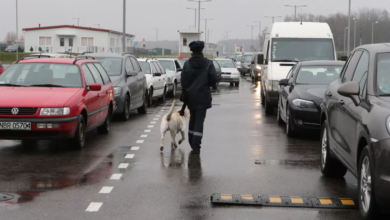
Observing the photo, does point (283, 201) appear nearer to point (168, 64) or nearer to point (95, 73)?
point (95, 73)

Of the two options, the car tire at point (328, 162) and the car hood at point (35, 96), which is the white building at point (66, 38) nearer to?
the car hood at point (35, 96)

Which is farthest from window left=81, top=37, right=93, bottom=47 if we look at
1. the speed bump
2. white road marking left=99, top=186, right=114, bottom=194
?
the speed bump

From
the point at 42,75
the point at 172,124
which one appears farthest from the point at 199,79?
the point at 42,75

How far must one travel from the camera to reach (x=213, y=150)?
35.8 ft

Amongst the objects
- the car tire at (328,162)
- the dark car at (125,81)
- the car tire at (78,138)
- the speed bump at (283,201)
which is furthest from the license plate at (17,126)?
the dark car at (125,81)

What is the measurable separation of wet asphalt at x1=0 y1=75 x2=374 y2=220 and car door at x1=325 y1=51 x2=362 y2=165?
1.79 feet

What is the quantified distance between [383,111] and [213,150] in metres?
5.42

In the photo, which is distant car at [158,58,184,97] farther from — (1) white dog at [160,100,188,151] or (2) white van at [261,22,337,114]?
(1) white dog at [160,100,188,151]

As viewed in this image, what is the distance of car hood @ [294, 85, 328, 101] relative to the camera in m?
12.7

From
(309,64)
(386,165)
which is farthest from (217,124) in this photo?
(386,165)

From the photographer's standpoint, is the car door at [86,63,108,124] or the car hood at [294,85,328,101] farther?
the car hood at [294,85,328,101]

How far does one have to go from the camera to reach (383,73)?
6.63 metres

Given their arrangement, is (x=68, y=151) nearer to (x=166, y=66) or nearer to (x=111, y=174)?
(x=111, y=174)

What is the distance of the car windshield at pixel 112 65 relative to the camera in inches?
659
